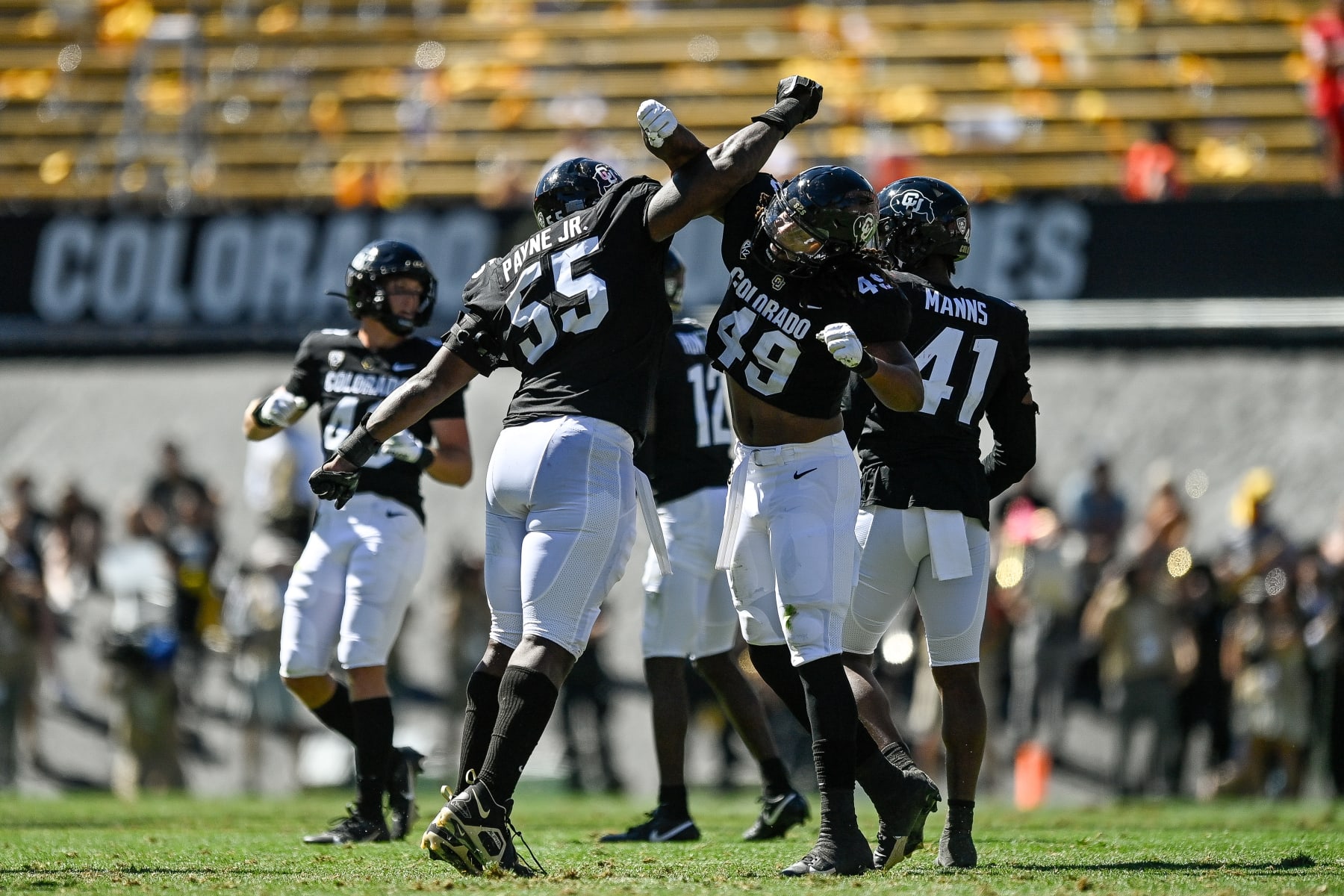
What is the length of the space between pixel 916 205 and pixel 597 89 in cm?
1213

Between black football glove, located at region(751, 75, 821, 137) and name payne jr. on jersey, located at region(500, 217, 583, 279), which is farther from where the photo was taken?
name payne jr. on jersey, located at region(500, 217, 583, 279)

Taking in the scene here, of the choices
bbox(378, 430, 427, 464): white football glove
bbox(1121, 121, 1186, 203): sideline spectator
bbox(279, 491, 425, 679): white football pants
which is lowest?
bbox(279, 491, 425, 679): white football pants

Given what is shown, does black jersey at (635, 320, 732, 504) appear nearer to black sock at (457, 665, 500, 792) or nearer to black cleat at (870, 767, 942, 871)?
black sock at (457, 665, 500, 792)

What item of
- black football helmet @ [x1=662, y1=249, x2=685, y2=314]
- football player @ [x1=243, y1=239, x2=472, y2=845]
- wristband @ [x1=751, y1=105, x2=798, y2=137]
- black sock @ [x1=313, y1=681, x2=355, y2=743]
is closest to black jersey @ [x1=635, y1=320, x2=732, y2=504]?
black football helmet @ [x1=662, y1=249, x2=685, y2=314]

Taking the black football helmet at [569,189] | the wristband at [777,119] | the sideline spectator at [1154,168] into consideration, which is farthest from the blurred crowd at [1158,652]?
the wristband at [777,119]

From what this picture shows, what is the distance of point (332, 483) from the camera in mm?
5562

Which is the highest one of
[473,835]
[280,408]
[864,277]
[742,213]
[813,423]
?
[742,213]

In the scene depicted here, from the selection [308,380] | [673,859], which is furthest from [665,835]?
[308,380]

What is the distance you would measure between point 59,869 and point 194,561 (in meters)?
8.33

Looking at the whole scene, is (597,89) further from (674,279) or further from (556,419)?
(556,419)

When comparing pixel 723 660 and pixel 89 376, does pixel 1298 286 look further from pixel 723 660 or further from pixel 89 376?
pixel 89 376

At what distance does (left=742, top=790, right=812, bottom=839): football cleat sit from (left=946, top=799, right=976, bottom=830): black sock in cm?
125

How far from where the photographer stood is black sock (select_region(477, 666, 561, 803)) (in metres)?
5.22

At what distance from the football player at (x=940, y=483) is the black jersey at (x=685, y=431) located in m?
1.27
